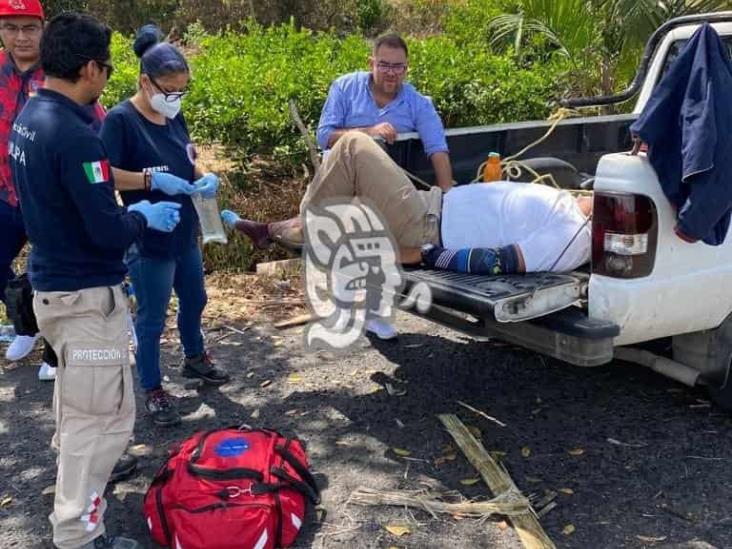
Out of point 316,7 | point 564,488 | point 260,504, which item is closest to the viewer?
point 260,504

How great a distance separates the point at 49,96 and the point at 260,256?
11.7ft

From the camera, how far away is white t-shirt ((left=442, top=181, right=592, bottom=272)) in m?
3.54

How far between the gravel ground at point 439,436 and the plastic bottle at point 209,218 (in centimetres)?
93

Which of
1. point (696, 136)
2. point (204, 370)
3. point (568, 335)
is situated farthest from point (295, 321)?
point (696, 136)

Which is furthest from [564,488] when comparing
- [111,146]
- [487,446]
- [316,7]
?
[316,7]

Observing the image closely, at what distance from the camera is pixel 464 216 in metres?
3.85

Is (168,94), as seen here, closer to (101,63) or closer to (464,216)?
(101,63)

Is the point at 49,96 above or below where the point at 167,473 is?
above

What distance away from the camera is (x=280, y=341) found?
5180 millimetres

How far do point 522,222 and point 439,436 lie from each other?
43.0 inches

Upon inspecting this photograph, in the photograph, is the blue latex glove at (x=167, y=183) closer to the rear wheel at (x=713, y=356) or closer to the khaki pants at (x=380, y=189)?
the khaki pants at (x=380, y=189)

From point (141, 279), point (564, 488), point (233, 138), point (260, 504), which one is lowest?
point (564, 488)

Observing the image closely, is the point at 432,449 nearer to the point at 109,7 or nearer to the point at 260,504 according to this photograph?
the point at 260,504

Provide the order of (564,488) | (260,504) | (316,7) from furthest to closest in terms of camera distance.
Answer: (316,7) < (564,488) < (260,504)
